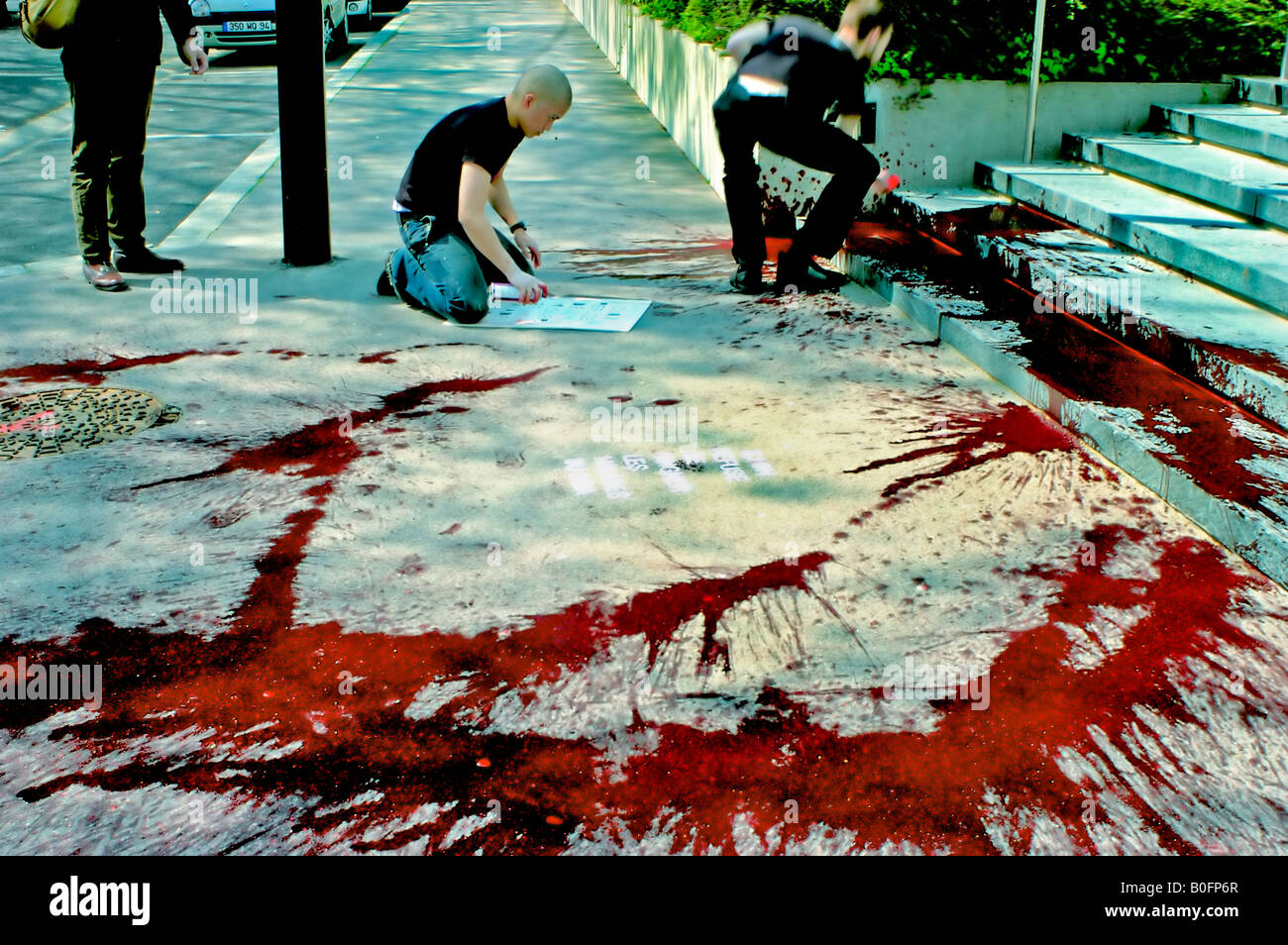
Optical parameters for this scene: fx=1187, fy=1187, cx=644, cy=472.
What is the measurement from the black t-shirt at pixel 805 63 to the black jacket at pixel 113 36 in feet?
10.4

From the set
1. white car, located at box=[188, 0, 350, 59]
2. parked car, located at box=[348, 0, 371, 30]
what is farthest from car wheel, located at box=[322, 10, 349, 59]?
parked car, located at box=[348, 0, 371, 30]

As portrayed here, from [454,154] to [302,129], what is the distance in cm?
122

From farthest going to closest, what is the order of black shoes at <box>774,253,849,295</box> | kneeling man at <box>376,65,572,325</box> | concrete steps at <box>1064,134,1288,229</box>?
black shoes at <box>774,253,849,295</box> < concrete steps at <box>1064,134,1288,229</box> < kneeling man at <box>376,65,572,325</box>

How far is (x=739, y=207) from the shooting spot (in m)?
6.77

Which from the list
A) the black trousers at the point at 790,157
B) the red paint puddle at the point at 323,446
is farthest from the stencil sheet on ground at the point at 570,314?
the red paint puddle at the point at 323,446

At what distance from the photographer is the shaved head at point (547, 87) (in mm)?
5699

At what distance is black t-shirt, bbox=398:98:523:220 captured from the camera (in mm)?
5934

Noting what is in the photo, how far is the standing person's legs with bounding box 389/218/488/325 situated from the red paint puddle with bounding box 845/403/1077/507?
2.54 meters

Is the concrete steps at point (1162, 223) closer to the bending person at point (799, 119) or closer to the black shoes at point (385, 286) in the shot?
the bending person at point (799, 119)

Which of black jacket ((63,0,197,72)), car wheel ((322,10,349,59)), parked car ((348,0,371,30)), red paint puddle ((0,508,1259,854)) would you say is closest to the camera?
red paint puddle ((0,508,1259,854))

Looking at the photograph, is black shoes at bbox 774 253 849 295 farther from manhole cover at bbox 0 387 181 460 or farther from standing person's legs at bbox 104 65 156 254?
standing person's legs at bbox 104 65 156 254

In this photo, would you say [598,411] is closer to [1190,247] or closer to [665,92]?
[1190,247]
